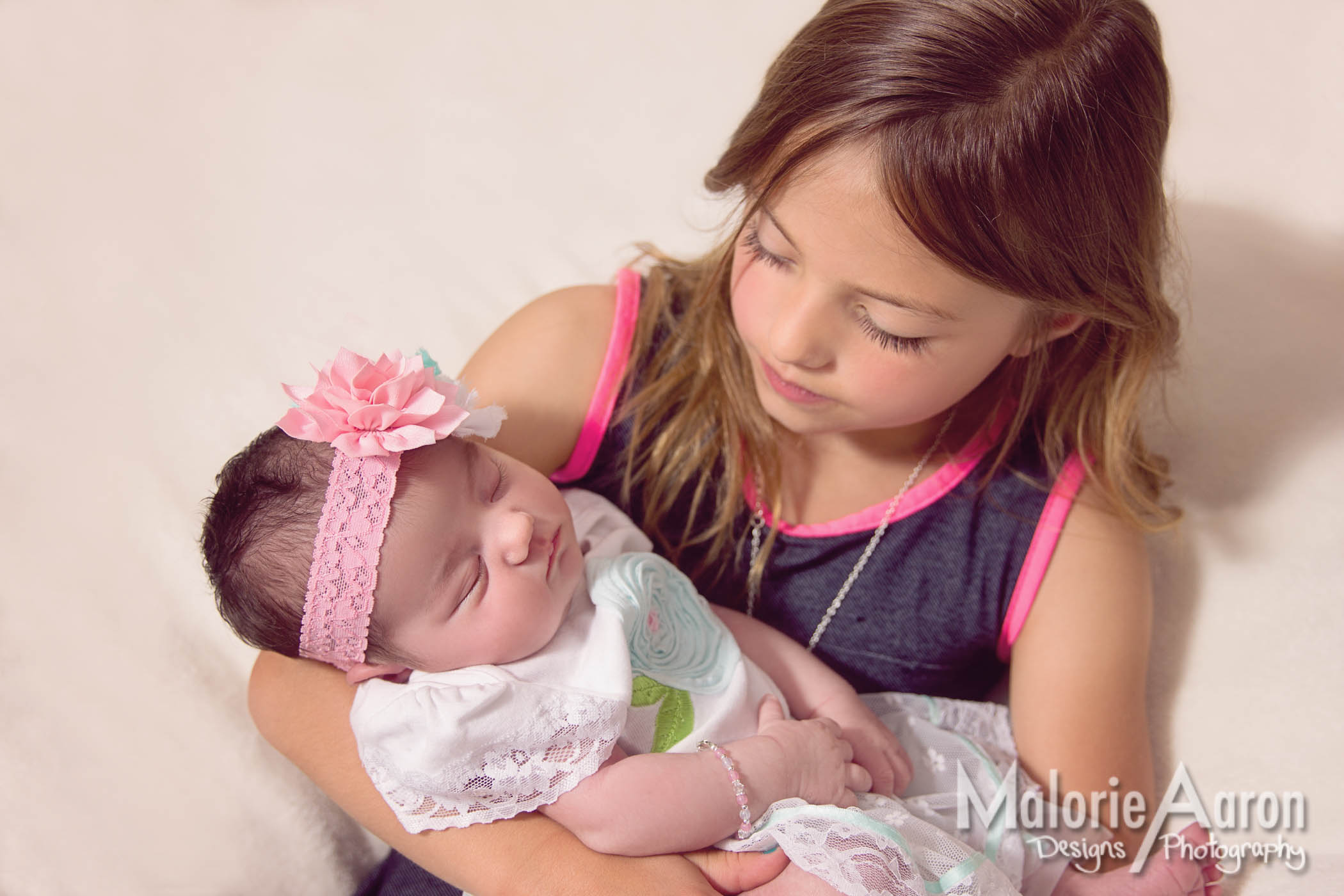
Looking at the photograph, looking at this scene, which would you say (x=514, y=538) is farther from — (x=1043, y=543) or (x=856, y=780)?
(x=1043, y=543)

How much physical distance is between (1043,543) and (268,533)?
94 centimetres

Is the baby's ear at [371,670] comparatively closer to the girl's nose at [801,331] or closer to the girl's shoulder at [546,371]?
the girl's shoulder at [546,371]

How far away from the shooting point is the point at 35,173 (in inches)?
66.2

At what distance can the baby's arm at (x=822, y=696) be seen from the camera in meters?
1.23

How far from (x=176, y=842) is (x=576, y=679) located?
55 cm

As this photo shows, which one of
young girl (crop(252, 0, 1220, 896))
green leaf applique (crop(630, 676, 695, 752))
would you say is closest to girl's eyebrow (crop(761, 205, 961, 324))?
young girl (crop(252, 0, 1220, 896))

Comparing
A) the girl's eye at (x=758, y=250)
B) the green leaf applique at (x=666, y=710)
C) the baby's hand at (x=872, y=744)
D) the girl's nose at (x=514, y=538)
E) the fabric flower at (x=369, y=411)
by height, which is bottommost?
the baby's hand at (x=872, y=744)

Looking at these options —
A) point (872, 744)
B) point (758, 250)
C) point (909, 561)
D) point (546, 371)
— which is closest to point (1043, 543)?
point (909, 561)

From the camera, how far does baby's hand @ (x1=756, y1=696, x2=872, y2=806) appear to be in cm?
110

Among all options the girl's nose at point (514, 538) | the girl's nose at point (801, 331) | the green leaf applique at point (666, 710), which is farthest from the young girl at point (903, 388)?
the girl's nose at point (514, 538)

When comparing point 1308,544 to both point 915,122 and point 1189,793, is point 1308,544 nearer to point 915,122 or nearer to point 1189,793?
point 1189,793

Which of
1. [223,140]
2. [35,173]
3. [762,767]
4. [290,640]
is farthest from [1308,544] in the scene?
[35,173]

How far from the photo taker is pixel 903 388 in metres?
1.10

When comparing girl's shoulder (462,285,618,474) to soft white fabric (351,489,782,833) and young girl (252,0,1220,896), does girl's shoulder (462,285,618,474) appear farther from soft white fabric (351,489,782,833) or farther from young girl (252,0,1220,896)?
soft white fabric (351,489,782,833)
